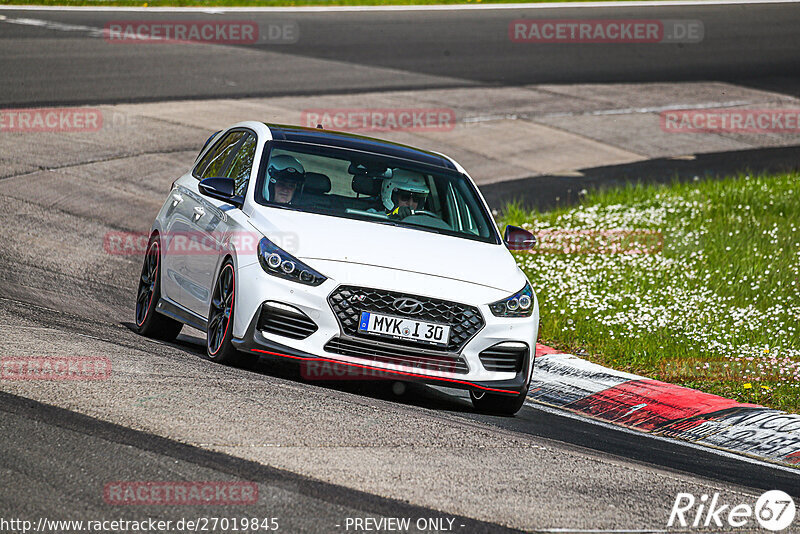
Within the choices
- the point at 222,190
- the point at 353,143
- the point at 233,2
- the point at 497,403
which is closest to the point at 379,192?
the point at 353,143

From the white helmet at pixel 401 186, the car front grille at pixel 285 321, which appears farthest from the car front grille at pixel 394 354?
the white helmet at pixel 401 186

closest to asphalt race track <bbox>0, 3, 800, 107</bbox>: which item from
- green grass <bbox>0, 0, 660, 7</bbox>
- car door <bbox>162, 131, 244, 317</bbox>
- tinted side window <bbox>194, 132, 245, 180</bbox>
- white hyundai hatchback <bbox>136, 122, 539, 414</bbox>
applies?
green grass <bbox>0, 0, 660, 7</bbox>

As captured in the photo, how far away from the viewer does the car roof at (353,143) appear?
28.8 feet

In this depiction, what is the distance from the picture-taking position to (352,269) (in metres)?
7.27

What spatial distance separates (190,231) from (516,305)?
250 cm

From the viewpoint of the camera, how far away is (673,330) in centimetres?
1043

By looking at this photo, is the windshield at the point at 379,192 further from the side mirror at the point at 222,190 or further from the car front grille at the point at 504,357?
the car front grille at the point at 504,357

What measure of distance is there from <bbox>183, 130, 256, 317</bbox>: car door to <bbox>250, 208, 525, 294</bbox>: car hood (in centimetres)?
34

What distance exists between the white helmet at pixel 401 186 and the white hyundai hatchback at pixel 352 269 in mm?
11

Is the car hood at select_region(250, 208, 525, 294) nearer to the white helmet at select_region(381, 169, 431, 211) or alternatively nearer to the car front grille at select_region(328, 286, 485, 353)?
the car front grille at select_region(328, 286, 485, 353)

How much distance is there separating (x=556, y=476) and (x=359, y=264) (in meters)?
1.95

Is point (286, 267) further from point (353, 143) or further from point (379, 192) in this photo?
point (353, 143)

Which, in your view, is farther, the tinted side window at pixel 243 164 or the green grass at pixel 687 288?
the green grass at pixel 687 288

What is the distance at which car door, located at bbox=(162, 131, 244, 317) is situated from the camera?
8.30m
